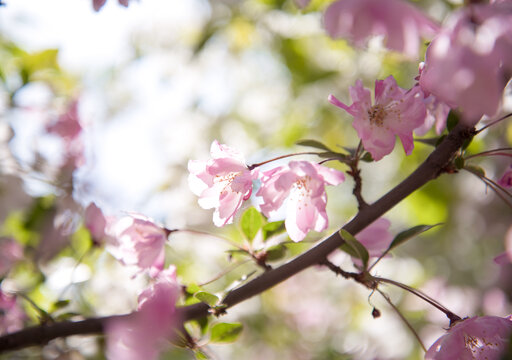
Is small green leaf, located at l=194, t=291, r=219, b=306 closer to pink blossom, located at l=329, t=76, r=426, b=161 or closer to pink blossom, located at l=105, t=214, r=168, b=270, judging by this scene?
pink blossom, located at l=105, t=214, r=168, b=270

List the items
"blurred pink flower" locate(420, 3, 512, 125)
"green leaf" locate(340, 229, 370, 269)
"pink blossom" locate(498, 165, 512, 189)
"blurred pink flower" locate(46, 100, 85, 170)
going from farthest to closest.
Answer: "blurred pink flower" locate(46, 100, 85, 170) → "pink blossom" locate(498, 165, 512, 189) → "green leaf" locate(340, 229, 370, 269) → "blurred pink flower" locate(420, 3, 512, 125)

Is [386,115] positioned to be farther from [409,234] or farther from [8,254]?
[8,254]

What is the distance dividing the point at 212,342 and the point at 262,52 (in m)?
1.60

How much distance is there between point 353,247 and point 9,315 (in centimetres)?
76

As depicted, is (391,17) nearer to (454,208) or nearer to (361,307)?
(454,208)

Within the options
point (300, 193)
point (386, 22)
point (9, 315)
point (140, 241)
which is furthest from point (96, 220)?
point (386, 22)

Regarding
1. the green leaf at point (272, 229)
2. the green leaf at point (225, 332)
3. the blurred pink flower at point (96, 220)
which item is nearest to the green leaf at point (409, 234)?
the green leaf at point (272, 229)

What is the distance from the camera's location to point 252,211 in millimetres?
717

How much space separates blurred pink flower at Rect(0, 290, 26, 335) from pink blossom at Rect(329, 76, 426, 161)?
0.73 meters

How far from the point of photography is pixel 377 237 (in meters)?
0.74

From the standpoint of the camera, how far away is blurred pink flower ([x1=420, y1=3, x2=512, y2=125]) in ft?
1.27

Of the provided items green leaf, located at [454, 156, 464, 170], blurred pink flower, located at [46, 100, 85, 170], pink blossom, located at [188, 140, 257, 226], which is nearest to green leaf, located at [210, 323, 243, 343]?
pink blossom, located at [188, 140, 257, 226]

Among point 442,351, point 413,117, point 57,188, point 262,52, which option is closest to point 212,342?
point 442,351

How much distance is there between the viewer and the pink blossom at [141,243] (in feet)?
2.38
